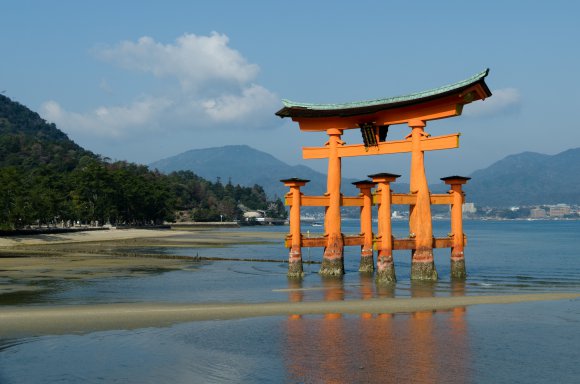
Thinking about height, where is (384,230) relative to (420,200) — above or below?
below

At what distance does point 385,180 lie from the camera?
108 ft

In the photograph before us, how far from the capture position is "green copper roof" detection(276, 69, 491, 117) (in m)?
31.1

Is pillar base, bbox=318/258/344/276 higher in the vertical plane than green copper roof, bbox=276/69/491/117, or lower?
lower

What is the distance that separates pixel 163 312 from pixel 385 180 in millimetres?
13726

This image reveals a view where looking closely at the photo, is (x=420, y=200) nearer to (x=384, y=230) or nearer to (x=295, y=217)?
(x=384, y=230)

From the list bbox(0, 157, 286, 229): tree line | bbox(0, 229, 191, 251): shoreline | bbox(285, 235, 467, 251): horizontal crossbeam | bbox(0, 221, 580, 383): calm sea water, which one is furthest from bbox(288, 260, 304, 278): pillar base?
bbox(0, 157, 286, 229): tree line

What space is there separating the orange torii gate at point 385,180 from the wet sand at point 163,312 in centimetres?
550

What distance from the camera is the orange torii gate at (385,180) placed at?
107 ft

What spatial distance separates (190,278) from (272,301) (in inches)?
477

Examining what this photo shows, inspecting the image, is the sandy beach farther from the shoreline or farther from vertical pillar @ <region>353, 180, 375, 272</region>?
the shoreline

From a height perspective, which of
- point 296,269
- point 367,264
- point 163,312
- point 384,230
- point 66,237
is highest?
point 384,230

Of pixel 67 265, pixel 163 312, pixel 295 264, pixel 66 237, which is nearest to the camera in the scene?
pixel 163 312

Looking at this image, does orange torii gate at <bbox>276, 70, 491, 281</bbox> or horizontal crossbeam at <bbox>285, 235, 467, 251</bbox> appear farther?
horizontal crossbeam at <bbox>285, 235, 467, 251</bbox>

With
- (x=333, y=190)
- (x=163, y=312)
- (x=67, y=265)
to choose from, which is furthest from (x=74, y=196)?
(x=163, y=312)
